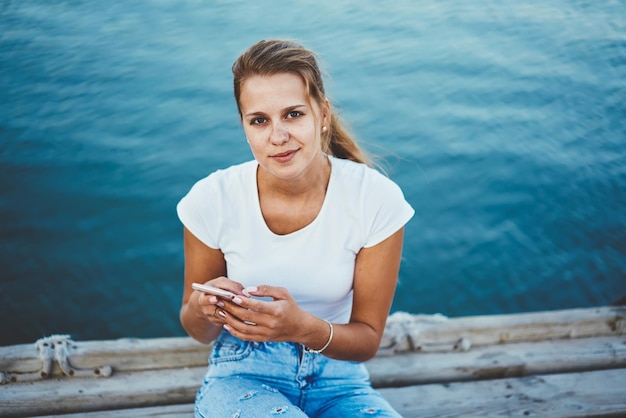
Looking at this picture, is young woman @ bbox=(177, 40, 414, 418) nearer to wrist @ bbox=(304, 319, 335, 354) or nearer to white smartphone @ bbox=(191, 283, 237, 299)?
wrist @ bbox=(304, 319, 335, 354)

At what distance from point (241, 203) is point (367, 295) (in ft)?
1.84

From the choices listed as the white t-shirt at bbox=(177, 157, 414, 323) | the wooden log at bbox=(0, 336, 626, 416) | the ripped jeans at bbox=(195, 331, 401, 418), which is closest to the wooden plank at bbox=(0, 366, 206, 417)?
the wooden log at bbox=(0, 336, 626, 416)

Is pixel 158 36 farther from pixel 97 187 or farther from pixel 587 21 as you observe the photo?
pixel 587 21

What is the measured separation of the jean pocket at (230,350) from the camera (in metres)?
2.08

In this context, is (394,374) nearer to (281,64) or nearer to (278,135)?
(278,135)

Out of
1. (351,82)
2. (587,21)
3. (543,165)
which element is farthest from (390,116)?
(587,21)

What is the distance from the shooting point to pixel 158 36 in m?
8.20

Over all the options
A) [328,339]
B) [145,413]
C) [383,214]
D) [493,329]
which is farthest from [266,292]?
[493,329]

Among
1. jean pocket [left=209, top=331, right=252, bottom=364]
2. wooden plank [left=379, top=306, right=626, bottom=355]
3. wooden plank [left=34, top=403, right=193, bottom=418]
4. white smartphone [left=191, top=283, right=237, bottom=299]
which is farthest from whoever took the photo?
wooden plank [left=379, top=306, right=626, bottom=355]

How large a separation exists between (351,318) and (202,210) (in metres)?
0.67

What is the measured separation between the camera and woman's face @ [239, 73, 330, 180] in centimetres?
199

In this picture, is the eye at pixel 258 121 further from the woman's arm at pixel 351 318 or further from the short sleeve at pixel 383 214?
the woman's arm at pixel 351 318

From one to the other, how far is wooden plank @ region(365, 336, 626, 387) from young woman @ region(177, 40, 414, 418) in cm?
52

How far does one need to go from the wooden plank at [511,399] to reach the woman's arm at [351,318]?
1.55ft
